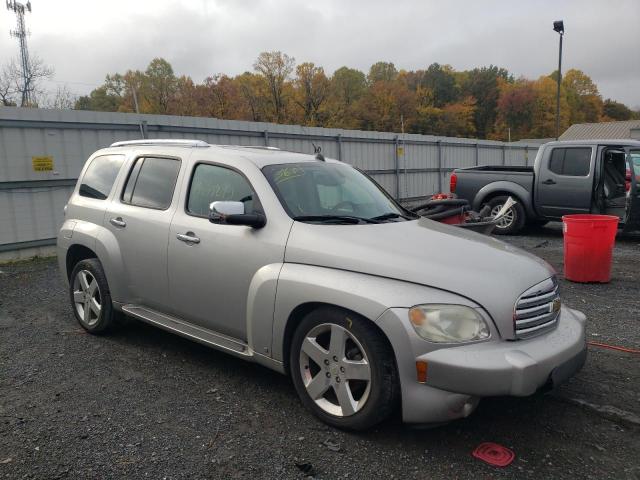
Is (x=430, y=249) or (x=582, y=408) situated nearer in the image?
(x=430, y=249)

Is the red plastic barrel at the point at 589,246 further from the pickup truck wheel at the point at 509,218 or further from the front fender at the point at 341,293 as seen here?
the front fender at the point at 341,293

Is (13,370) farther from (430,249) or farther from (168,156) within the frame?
(430,249)

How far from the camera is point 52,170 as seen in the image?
902 cm

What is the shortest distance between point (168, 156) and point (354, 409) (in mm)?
2643

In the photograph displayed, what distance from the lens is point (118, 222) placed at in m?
4.48

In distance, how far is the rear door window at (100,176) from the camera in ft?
15.8

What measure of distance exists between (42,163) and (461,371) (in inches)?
336

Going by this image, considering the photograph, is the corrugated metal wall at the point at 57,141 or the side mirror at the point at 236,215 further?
the corrugated metal wall at the point at 57,141

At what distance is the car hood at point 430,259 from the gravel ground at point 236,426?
78cm

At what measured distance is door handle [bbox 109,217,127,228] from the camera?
4.43 metres

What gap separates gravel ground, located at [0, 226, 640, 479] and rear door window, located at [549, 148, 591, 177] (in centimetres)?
586

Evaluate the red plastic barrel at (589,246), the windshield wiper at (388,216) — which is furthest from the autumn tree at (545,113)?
the windshield wiper at (388,216)

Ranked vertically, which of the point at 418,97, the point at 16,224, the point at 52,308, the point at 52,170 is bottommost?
the point at 52,308

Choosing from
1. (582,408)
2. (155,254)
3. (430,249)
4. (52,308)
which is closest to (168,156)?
(155,254)
